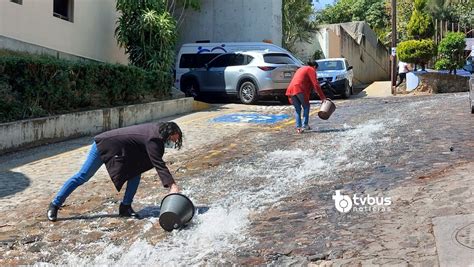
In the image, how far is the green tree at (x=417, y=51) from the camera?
22.4 m

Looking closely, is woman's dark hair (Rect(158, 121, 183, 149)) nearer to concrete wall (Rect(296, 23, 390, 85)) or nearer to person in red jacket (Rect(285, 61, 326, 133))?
person in red jacket (Rect(285, 61, 326, 133))

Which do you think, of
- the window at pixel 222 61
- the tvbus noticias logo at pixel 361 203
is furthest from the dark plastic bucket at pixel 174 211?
the window at pixel 222 61

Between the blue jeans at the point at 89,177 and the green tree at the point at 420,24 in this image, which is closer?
the blue jeans at the point at 89,177

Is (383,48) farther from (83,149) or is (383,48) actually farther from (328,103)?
(83,149)

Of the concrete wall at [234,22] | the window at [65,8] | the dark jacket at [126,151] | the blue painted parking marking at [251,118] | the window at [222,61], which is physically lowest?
the dark jacket at [126,151]

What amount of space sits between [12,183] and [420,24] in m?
20.9

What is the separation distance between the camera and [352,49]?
1260 inches

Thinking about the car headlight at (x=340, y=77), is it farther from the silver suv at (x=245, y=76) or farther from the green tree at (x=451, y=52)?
the green tree at (x=451, y=52)

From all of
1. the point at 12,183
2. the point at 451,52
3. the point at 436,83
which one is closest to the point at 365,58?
the point at 451,52

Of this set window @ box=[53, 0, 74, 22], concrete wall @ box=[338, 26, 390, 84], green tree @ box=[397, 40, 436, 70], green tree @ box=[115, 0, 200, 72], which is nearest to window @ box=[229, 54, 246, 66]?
green tree @ box=[115, 0, 200, 72]

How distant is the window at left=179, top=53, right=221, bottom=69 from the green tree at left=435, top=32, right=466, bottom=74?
978 centimetres

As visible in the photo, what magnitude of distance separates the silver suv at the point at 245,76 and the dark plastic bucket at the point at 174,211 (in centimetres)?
1209

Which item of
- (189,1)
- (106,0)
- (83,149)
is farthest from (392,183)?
(189,1)

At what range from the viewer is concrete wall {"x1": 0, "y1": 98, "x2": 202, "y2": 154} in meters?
10.1
